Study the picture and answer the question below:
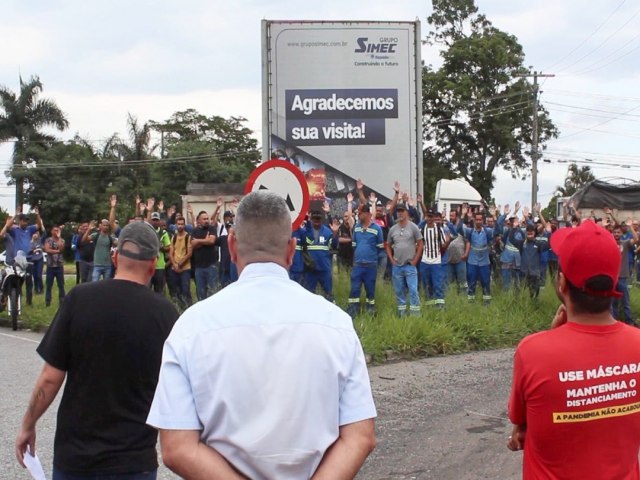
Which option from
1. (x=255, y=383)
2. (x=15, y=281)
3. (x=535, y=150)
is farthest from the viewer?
(x=535, y=150)

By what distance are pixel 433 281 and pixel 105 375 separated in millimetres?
11036

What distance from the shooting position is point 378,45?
15805 millimetres

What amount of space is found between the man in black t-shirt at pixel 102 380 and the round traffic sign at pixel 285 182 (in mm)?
4740

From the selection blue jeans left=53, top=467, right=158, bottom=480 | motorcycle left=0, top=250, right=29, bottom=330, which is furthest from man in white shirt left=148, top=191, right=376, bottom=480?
motorcycle left=0, top=250, right=29, bottom=330

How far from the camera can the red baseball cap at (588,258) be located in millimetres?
2939

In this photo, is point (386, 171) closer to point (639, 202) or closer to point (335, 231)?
point (335, 231)

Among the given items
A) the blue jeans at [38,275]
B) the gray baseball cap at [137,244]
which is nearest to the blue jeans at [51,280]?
the blue jeans at [38,275]

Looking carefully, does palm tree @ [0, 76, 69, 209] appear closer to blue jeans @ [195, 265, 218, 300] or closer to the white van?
the white van

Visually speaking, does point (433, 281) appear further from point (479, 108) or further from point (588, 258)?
point (479, 108)

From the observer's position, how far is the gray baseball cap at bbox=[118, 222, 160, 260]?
3.96 metres

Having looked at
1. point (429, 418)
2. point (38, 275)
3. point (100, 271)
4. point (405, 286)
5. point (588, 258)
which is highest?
point (588, 258)

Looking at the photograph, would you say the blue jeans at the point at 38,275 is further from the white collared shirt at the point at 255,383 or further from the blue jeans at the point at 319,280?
the white collared shirt at the point at 255,383

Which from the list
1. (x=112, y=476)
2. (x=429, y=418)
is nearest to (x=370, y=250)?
(x=429, y=418)

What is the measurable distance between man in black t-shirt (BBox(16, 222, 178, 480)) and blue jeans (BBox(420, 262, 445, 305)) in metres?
10.3
